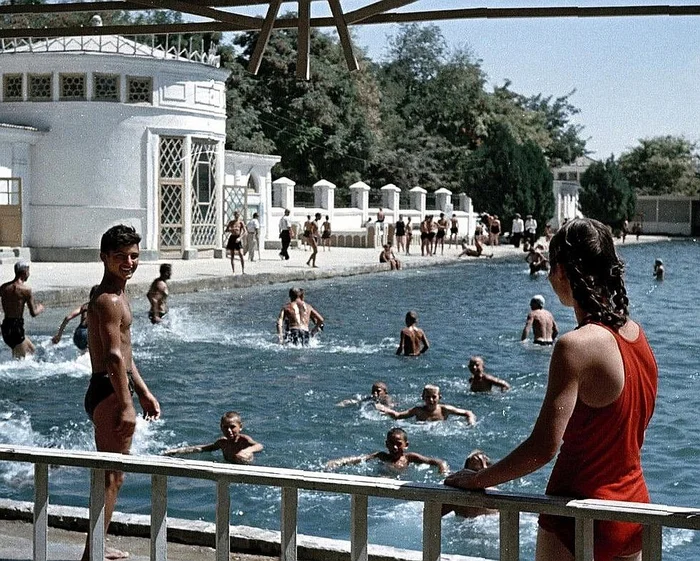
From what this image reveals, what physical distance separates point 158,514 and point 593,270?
5.51 feet

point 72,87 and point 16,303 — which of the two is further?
point 72,87

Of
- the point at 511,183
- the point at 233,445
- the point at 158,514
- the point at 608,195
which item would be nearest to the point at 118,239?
the point at 158,514

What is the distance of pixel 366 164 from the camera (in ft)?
195

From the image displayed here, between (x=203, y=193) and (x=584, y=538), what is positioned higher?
(x=203, y=193)

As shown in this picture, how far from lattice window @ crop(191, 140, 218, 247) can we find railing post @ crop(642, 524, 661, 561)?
97.6 feet

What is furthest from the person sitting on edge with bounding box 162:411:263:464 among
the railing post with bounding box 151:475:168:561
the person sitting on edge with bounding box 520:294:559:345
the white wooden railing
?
the person sitting on edge with bounding box 520:294:559:345

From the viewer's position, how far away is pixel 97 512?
162 inches

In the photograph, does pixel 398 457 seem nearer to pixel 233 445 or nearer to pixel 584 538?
pixel 233 445

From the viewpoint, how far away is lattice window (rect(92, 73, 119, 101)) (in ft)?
102

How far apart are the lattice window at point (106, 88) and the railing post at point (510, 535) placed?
28998 millimetres

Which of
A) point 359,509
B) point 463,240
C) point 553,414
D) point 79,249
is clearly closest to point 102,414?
point 359,509

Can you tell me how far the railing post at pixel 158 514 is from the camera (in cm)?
397

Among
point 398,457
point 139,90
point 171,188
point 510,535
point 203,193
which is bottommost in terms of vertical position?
point 398,457

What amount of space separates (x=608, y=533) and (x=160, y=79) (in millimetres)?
29367
